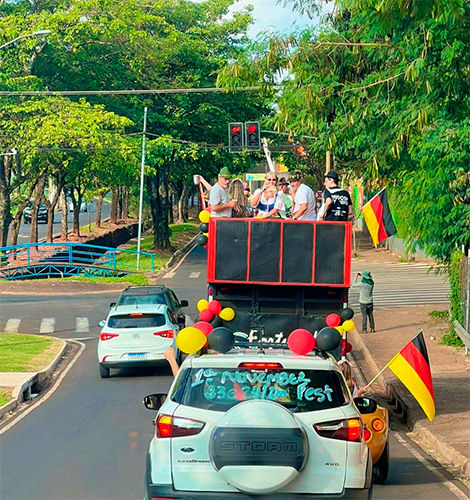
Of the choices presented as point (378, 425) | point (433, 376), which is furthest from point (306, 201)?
point (433, 376)

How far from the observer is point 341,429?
7469 millimetres

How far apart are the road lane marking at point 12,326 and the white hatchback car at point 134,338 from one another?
8.67 meters

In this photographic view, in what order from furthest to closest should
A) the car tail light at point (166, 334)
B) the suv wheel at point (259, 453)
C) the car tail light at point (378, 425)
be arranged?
the car tail light at point (166, 334), the car tail light at point (378, 425), the suv wheel at point (259, 453)

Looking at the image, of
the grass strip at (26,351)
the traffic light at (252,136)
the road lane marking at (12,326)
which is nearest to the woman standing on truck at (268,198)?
the grass strip at (26,351)

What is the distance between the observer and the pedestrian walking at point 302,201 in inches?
581

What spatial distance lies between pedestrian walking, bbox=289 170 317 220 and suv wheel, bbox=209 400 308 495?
7846 millimetres

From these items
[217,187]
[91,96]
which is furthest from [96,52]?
[217,187]

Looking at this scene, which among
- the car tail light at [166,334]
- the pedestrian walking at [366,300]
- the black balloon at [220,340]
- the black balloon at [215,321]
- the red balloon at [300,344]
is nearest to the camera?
the black balloon at [220,340]

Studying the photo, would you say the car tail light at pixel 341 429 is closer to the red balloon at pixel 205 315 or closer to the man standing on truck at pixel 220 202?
the red balloon at pixel 205 315

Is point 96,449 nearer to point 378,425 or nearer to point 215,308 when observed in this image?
point 215,308

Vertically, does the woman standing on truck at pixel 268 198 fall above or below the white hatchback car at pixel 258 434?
above

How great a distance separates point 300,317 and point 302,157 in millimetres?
52473

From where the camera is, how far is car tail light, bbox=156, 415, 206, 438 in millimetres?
7387

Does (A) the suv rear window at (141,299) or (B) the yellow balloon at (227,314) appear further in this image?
(A) the suv rear window at (141,299)
